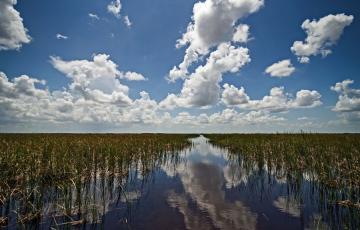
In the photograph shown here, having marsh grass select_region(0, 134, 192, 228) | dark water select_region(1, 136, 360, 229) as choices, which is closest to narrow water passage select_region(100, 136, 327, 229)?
dark water select_region(1, 136, 360, 229)

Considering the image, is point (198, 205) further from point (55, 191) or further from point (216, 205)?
point (55, 191)

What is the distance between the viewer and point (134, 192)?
8875 millimetres

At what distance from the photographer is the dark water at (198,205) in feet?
19.9

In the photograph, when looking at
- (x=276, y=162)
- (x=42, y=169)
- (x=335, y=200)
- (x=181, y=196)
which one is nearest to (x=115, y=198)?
(x=181, y=196)

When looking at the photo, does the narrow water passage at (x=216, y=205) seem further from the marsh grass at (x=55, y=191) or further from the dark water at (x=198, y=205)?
the marsh grass at (x=55, y=191)

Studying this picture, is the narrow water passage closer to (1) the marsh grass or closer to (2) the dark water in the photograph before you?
(2) the dark water

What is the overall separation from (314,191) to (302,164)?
2.78 meters

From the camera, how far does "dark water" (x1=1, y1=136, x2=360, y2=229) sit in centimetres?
608

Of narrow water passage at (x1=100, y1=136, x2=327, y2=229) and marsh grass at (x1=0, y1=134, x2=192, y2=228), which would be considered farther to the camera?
narrow water passage at (x1=100, y1=136, x2=327, y2=229)

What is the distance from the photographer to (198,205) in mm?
7566

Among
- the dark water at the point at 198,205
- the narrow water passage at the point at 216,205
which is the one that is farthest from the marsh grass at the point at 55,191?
the narrow water passage at the point at 216,205

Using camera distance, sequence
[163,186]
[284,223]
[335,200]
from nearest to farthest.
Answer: [284,223], [335,200], [163,186]

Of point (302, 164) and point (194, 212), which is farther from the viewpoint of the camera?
point (302, 164)

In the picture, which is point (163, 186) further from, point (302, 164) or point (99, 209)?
point (302, 164)
